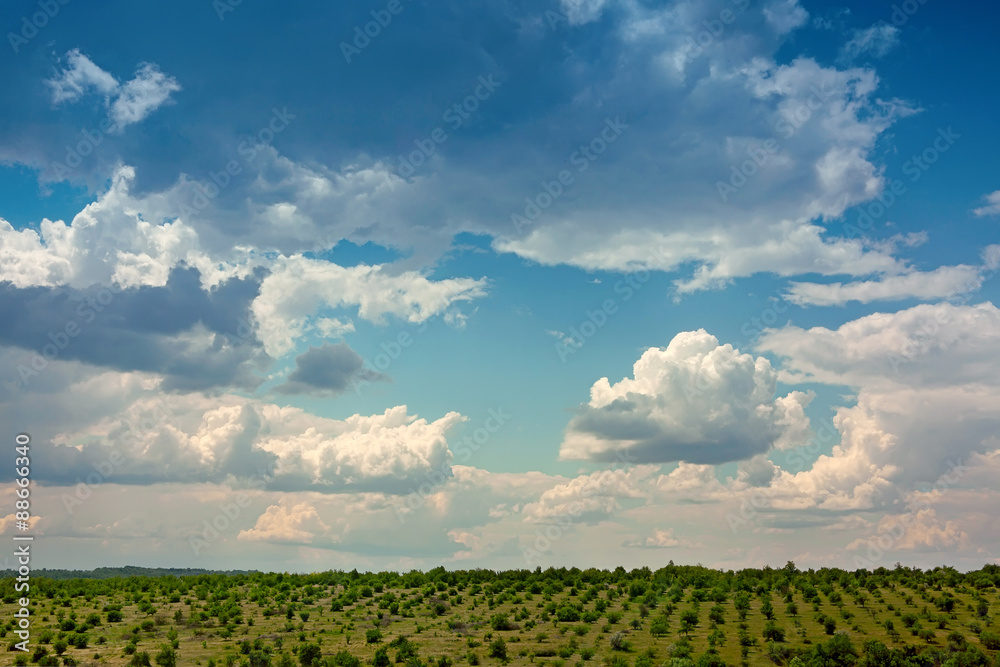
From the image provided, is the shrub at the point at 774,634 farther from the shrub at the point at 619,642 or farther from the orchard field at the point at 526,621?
the shrub at the point at 619,642

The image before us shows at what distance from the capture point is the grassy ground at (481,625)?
58688 millimetres

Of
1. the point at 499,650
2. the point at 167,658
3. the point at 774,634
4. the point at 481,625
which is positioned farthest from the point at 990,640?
the point at 167,658

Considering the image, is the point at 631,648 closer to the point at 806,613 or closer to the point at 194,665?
the point at 806,613

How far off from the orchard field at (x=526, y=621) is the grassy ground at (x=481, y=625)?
0.77 feet

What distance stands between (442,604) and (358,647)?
17.4m

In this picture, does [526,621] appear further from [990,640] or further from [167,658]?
[990,640]

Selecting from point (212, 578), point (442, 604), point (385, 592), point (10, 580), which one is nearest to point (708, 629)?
point (442, 604)

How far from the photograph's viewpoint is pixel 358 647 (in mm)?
61781

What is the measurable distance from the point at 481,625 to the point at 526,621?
4.48 m

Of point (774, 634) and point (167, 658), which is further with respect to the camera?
point (774, 634)

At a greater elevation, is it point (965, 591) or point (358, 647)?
point (965, 591)

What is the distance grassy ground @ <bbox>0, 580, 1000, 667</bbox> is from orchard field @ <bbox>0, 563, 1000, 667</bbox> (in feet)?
0.77

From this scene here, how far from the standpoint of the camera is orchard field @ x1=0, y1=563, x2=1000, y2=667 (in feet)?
186

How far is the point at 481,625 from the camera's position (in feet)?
228
